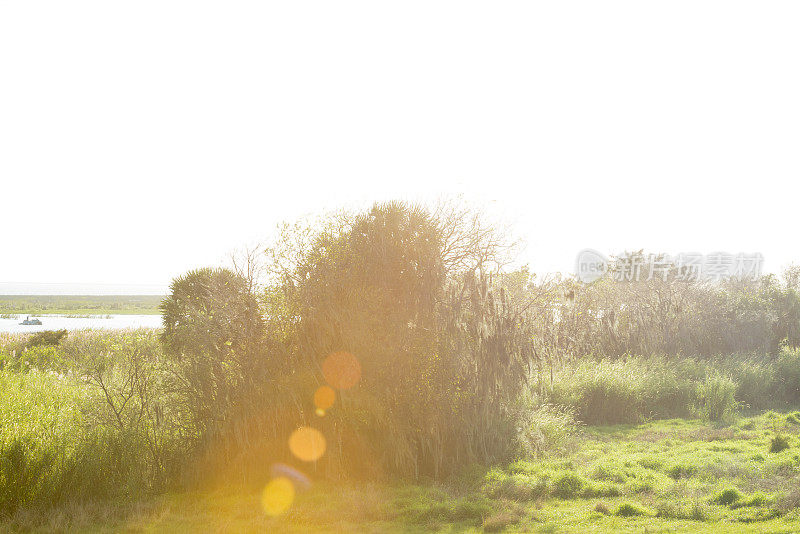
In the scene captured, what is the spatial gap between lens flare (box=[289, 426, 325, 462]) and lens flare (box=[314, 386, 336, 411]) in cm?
54

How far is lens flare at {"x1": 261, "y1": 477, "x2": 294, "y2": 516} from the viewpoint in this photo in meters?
10.3

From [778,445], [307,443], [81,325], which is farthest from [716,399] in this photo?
[81,325]

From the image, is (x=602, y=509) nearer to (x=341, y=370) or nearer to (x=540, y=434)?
(x=540, y=434)

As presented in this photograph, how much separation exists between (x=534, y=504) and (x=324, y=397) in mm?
4925

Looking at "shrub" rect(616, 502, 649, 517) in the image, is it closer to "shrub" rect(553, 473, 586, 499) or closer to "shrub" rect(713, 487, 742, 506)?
"shrub" rect(553, 473, 586, 499)

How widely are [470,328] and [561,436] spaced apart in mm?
4088

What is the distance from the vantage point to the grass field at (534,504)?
9.17 m

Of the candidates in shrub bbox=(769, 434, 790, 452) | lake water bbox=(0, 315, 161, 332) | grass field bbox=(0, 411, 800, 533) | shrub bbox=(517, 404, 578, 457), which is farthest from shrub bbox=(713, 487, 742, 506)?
lake water bbox=(0, 315, 161, 332)

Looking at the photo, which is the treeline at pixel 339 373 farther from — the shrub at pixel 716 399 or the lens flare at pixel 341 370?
the shrub at pixel 716 399

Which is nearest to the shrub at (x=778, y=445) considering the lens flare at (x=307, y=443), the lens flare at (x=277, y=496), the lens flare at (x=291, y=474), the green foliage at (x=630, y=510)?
the green foliage at (x=630, y=510)

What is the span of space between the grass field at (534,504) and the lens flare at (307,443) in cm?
80

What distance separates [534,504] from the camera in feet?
33.6

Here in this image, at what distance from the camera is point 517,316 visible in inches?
538
